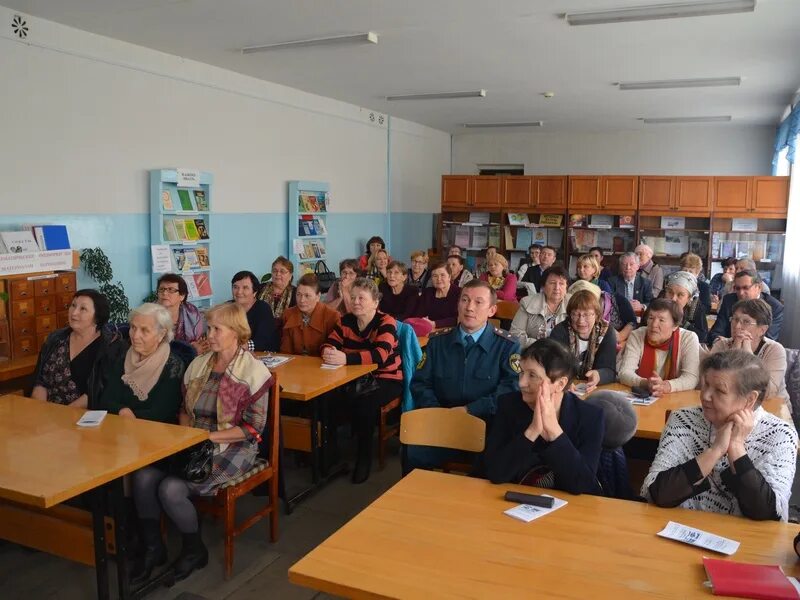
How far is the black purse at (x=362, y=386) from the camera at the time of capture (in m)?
→ 4.91

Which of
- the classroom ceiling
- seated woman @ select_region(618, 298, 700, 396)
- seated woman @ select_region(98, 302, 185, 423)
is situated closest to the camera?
seated woman @ select_region(98, 302, 185, 423)

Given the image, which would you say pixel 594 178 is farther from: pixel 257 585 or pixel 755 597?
pixel 755 597

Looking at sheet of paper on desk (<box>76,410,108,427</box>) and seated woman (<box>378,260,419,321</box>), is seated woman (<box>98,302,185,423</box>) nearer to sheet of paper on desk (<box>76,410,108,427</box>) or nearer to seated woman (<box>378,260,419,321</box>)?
sheet of paper on desk (<box>76,410,108,427</box>)

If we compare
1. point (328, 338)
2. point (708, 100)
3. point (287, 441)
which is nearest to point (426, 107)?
point (708, 100)

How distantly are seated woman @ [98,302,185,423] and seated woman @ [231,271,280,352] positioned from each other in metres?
1.52

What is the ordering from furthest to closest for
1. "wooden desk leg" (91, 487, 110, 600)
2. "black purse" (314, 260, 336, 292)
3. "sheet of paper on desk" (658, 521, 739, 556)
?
1. "black purse" (314, 260, 336, 292)
2. "wooden desk leg" (91, 487, 110, 600)
3. "sheet of paper on desk" (658, 521, 739, 556)

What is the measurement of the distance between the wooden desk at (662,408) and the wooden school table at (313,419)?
1.60m

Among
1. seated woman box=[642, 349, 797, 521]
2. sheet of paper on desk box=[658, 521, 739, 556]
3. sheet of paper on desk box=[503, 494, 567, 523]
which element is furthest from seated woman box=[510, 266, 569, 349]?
sheet of paper on desk box=[658, 521, 739, 556]

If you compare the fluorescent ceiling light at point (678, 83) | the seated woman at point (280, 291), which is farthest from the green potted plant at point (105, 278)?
the fluorescent ceiling light at point (678, 83)

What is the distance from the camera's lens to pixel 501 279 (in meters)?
8.22

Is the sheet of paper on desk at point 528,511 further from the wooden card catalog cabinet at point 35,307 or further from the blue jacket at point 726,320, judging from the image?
the wooden card catalog cabinet at point 35,307

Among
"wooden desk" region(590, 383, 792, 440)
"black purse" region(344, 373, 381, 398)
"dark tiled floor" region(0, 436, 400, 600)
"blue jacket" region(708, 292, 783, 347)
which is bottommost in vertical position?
"dark tiled floor" region(0, 436, 400, 600)

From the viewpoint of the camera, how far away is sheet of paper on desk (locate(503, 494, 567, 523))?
7.42ft

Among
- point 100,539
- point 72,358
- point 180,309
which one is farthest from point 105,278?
point 100,539
